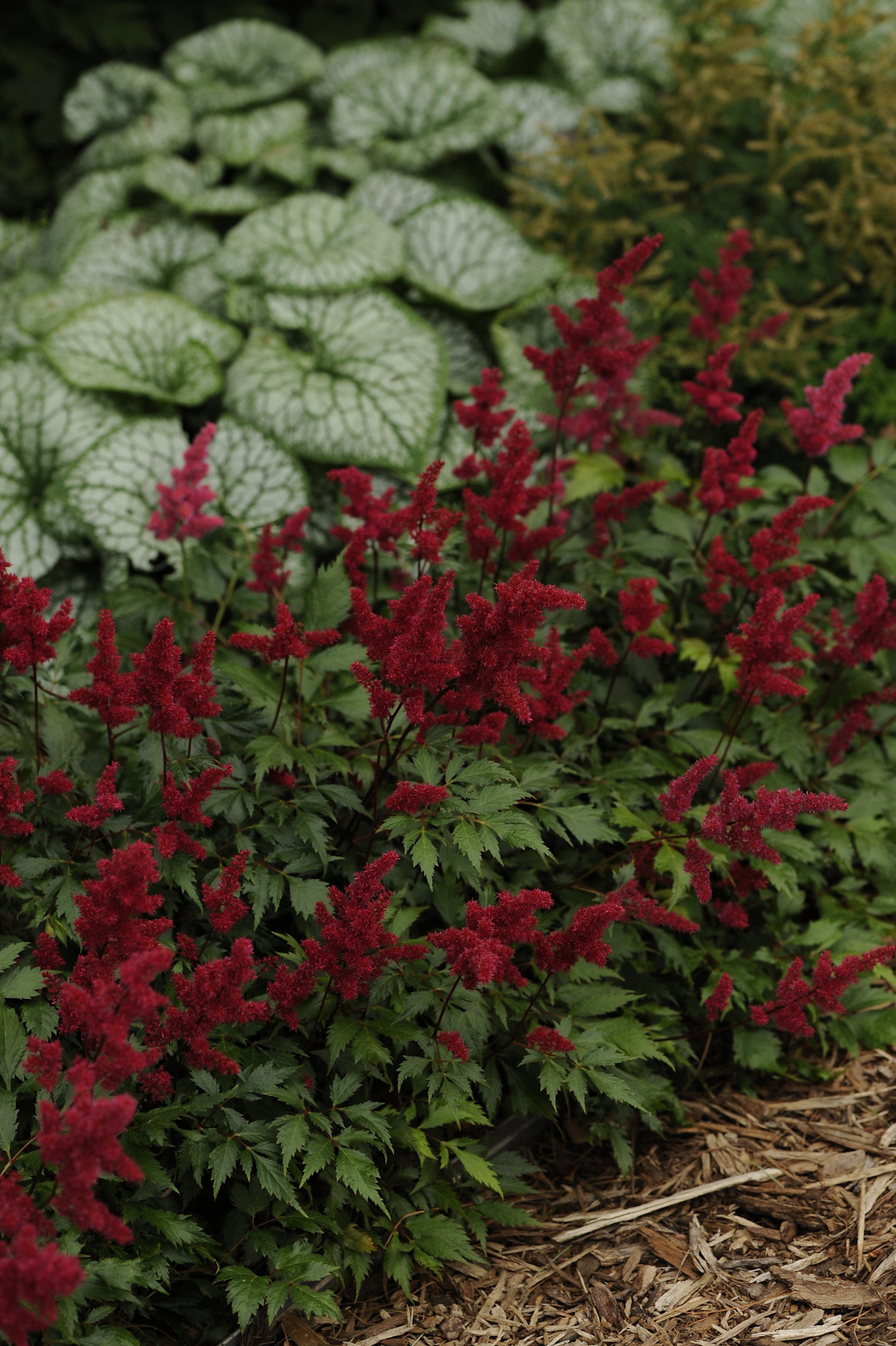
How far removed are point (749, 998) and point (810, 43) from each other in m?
4.83

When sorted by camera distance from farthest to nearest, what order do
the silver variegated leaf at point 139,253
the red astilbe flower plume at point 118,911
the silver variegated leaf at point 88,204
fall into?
the silver variegated leaf at point 88,204 → the silver variegated leaf at point 139,253 → the red astilbe flower plume at point 118,911

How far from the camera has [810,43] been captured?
5.07 meters

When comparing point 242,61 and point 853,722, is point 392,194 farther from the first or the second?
point 853,722

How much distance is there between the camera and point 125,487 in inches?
141

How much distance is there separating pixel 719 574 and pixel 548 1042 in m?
1.38

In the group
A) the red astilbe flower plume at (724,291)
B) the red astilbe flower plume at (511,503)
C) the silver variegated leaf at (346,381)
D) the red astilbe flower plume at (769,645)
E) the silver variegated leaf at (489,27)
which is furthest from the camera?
the silver variegated leaf at (489,27)

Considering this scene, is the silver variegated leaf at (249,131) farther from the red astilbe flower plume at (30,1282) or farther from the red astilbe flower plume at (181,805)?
the red astilbe flower plume at (30,1282)

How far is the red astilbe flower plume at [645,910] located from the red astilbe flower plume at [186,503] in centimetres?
146

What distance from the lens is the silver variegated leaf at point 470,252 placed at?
455 cm

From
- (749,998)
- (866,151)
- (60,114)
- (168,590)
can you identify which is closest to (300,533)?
(168,590)

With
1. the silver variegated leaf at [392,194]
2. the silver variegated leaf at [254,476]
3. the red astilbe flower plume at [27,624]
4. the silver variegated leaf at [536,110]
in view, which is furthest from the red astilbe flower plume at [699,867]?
the silver variegated leaf at [536,110]

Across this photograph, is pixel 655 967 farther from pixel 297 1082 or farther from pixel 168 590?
pixel 168 590

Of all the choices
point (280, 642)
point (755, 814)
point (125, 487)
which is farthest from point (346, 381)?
point (755, 814)

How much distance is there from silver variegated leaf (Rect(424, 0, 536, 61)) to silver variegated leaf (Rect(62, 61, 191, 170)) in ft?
5.34
